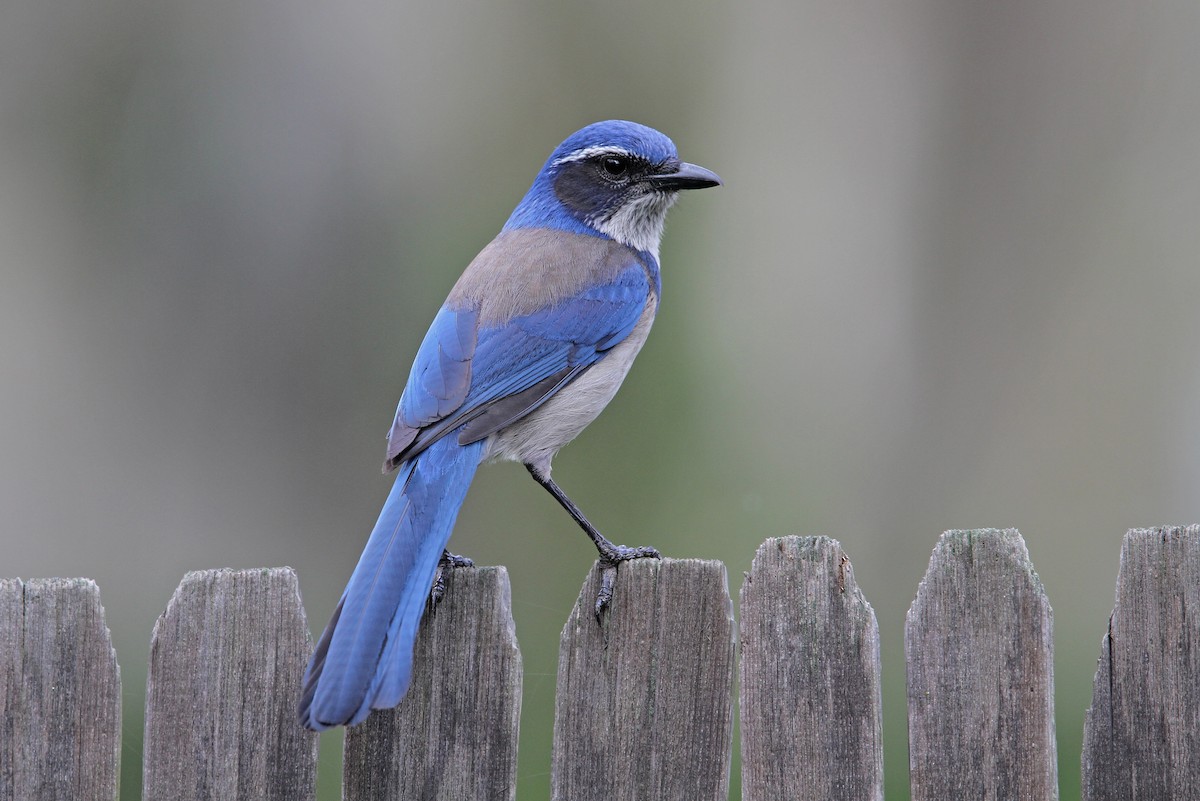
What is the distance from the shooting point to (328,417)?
8125mm

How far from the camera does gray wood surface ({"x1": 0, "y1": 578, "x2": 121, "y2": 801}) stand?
324cm

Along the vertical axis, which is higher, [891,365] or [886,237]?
[886,237]

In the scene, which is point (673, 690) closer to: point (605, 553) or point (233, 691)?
point (605, 553)

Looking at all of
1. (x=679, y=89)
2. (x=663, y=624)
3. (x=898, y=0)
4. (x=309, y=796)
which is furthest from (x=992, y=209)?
(x=309, y=796)

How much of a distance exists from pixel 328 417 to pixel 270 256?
3.38ft

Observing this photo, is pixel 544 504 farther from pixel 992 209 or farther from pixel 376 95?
pixel 992 209

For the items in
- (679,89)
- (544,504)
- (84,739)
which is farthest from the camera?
(679,89)

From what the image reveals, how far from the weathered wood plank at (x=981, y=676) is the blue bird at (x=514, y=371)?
2.66 ft

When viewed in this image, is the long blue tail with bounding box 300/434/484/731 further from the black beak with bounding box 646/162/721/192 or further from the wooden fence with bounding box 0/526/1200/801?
the black beak with bounding box 646/162/721/192

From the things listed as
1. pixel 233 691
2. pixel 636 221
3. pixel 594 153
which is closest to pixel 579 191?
pixel 594 153

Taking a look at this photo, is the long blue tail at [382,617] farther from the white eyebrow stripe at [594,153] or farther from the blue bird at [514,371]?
the white eyebrow stripe at [594,153]

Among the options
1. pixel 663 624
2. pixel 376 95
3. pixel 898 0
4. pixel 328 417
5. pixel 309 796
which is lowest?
pixel 309 796

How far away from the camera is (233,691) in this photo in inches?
129

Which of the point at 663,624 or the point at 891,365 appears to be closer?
the point at 663,624
